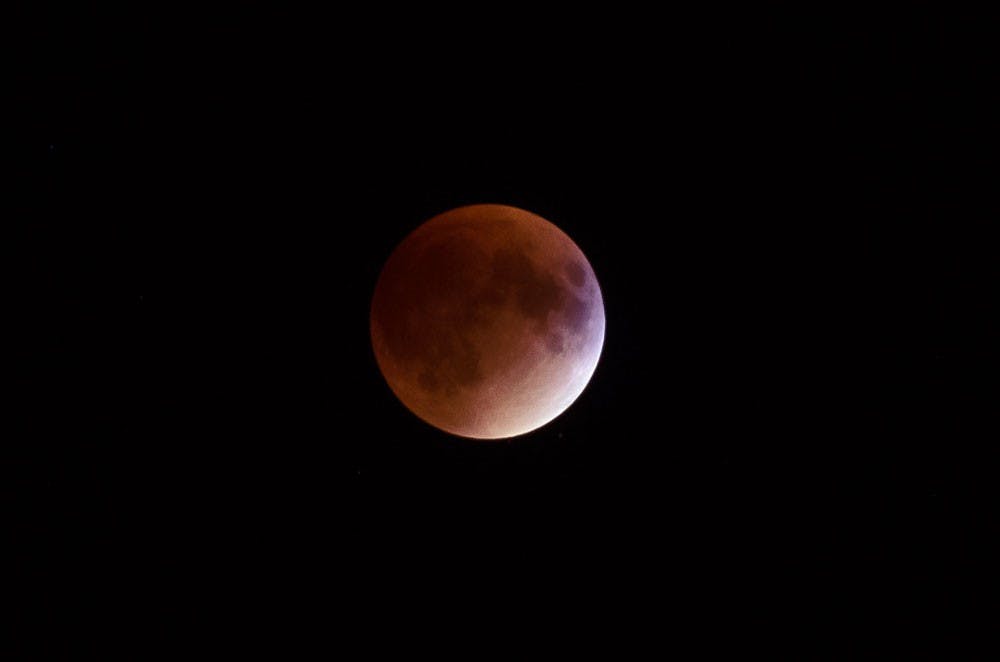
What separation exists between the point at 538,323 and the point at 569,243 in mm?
1263

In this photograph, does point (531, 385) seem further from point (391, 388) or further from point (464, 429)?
point (391, 388)

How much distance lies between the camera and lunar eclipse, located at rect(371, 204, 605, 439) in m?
6.79

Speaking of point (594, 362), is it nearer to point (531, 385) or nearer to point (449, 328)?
point (531, 385)

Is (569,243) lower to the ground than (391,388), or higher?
higher

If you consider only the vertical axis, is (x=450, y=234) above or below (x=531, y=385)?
above

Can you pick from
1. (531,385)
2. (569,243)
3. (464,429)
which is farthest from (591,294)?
(464,429)

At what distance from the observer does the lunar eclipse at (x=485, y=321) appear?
679 centimetres

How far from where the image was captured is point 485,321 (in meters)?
6.73

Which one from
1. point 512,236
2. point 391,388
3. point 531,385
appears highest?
point 512,236

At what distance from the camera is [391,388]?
7.77 m

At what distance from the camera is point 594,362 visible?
7.70 meters

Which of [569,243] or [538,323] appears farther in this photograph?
[569,243]

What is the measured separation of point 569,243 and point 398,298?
193cm

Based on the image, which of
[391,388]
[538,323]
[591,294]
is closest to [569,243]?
[591,294]
